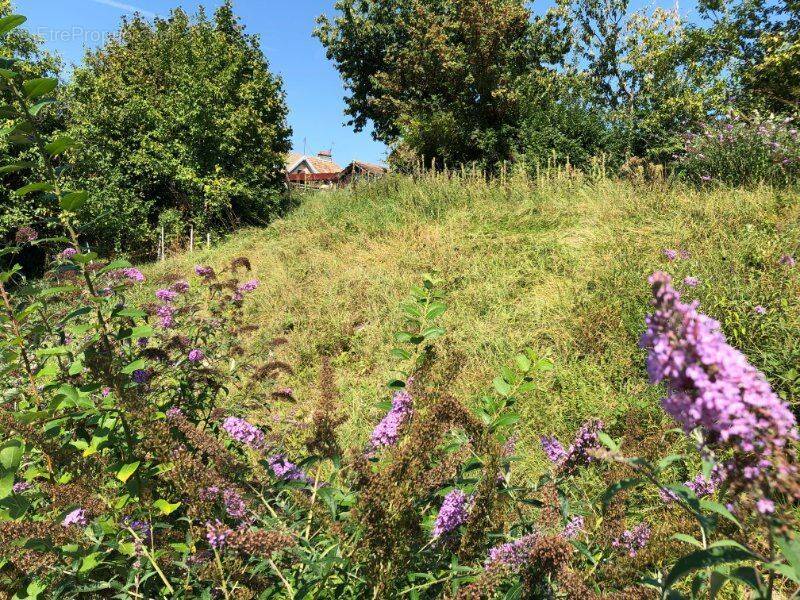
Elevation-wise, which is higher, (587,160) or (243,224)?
(587,160)

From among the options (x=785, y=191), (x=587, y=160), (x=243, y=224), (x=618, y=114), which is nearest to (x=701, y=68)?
(x=618, y=114)

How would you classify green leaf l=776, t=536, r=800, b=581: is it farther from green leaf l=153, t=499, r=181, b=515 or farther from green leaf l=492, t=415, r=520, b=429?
green leaf l=153, t=499, r=181, b=515

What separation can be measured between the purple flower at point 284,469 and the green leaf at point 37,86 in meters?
1.27

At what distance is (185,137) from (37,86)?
12552 mm

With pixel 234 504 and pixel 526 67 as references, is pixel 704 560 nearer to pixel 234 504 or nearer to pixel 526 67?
pixel 234 504

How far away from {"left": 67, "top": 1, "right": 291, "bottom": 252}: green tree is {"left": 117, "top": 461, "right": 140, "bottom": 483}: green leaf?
11.5 meters

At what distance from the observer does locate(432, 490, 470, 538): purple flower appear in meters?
1.29

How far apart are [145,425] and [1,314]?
936mm

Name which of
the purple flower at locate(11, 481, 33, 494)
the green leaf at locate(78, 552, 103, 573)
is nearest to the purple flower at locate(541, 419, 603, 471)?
the green leaf at locate(78, 552, 103, 573)

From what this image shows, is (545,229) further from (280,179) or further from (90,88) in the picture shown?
(90,88)

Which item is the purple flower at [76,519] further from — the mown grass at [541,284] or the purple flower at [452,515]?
the mown grass at [541,284]

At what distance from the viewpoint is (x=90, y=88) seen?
45.5 feet

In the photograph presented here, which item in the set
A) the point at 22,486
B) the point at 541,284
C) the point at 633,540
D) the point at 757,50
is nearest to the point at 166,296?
the point at 22,486

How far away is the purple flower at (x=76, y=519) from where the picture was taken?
1.24 m
